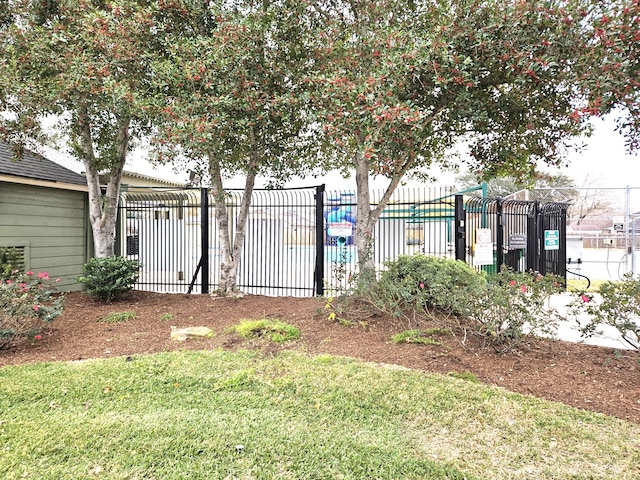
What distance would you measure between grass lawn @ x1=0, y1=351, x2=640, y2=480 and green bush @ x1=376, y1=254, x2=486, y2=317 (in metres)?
1.08

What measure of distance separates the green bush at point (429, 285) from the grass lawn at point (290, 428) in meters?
1.08

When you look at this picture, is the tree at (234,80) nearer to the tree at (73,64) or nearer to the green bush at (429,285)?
the tree at (73,64)

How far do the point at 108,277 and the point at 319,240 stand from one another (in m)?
3.59

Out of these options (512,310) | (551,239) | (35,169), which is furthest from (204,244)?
(551,239)

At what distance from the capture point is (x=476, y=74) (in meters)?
4.64

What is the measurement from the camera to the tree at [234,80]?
5164 millimetres

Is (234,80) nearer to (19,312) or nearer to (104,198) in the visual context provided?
(19,312)

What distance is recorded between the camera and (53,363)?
150 inches

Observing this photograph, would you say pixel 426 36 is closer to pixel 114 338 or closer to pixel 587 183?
pixel 114 338

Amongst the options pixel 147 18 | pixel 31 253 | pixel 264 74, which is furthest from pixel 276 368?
pixel 31 253

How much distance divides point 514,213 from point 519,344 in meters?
5.44

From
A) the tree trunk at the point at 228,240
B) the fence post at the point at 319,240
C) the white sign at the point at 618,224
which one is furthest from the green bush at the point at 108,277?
the white sign at the point at 618,224

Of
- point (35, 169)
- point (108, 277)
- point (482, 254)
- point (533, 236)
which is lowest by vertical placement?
point (108, 277)

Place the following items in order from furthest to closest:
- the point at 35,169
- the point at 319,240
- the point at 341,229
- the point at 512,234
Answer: the point at 512,234 < the point at 35,169 < the point at 319,240 < the point at 341,229
